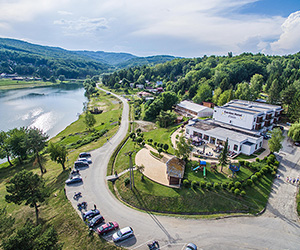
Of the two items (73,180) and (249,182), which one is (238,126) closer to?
(249,182)

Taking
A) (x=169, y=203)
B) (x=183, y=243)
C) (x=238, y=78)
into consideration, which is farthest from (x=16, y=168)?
(x=238, y=78)

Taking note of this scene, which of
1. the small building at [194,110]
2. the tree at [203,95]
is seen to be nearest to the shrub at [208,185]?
the small building at [194,110]

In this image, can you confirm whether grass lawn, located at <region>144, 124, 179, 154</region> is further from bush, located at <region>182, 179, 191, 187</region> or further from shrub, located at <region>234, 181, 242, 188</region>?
shrub, located at <region>234, 181, 242, 188</region>

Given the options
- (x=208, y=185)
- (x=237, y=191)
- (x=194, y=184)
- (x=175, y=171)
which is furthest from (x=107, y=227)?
(x=237, y=191)

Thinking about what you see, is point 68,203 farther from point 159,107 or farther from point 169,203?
point 159,107

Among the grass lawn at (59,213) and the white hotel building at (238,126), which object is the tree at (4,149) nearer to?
the grass lawn at (59,213)
